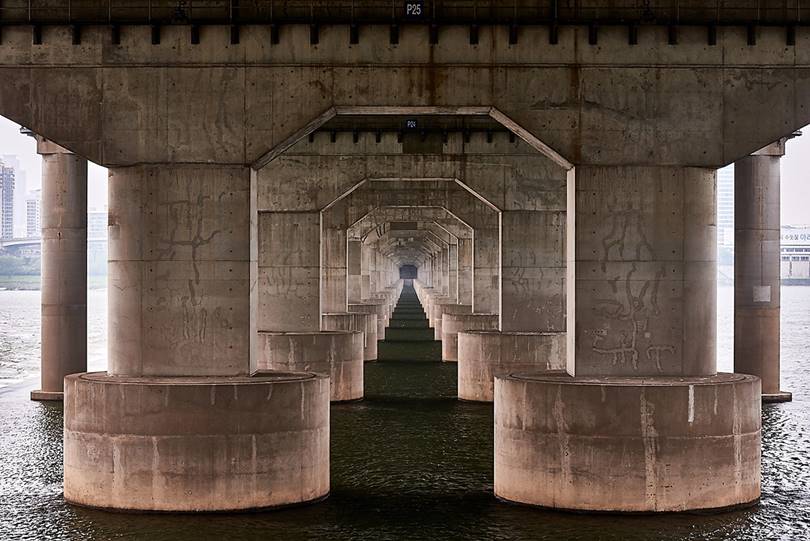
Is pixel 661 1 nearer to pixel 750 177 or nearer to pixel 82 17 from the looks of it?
pixel 82 17

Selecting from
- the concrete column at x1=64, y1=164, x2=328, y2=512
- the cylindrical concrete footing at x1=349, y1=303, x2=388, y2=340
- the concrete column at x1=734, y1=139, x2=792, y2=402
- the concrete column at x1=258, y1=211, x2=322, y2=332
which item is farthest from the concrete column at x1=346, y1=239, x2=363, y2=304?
the concrete column at x1=64, y1=164, x2=328, y2=512

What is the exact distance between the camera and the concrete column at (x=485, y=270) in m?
51.5

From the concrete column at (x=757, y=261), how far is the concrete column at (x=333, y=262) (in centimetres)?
2282

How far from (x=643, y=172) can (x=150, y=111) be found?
9.41 metres

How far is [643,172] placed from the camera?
21062 mm

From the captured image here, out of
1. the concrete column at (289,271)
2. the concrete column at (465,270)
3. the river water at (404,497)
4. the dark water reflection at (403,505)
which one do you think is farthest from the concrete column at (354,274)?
the dark water reflection at (403,505)

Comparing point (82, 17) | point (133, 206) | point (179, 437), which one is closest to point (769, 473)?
point (179, 437)

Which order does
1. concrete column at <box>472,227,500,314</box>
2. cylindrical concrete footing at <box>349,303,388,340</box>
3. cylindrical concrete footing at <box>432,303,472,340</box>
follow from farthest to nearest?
cylindrical concrete footing at <box>349,303,388,340</box> → cylindrical concrete footing at <box>432,303,472,340</box> → concrete column at <box>472,227,500,314</box>

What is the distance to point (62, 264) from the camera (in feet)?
111

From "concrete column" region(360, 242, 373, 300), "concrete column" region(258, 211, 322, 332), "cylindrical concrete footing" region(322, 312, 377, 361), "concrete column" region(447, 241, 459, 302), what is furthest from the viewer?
"concrete column" region(360, 242, 373, 300)

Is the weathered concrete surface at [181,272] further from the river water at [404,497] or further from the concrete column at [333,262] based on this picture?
the concrete column at [333,262]

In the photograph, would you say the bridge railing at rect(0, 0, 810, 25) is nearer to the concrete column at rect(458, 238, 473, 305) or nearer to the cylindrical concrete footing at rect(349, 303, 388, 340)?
the cylindrical concrete footing at rect(349, 303, 388, 340)

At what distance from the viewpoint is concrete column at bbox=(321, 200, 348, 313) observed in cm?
5303

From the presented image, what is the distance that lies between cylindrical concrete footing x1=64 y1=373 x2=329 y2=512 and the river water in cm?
35
